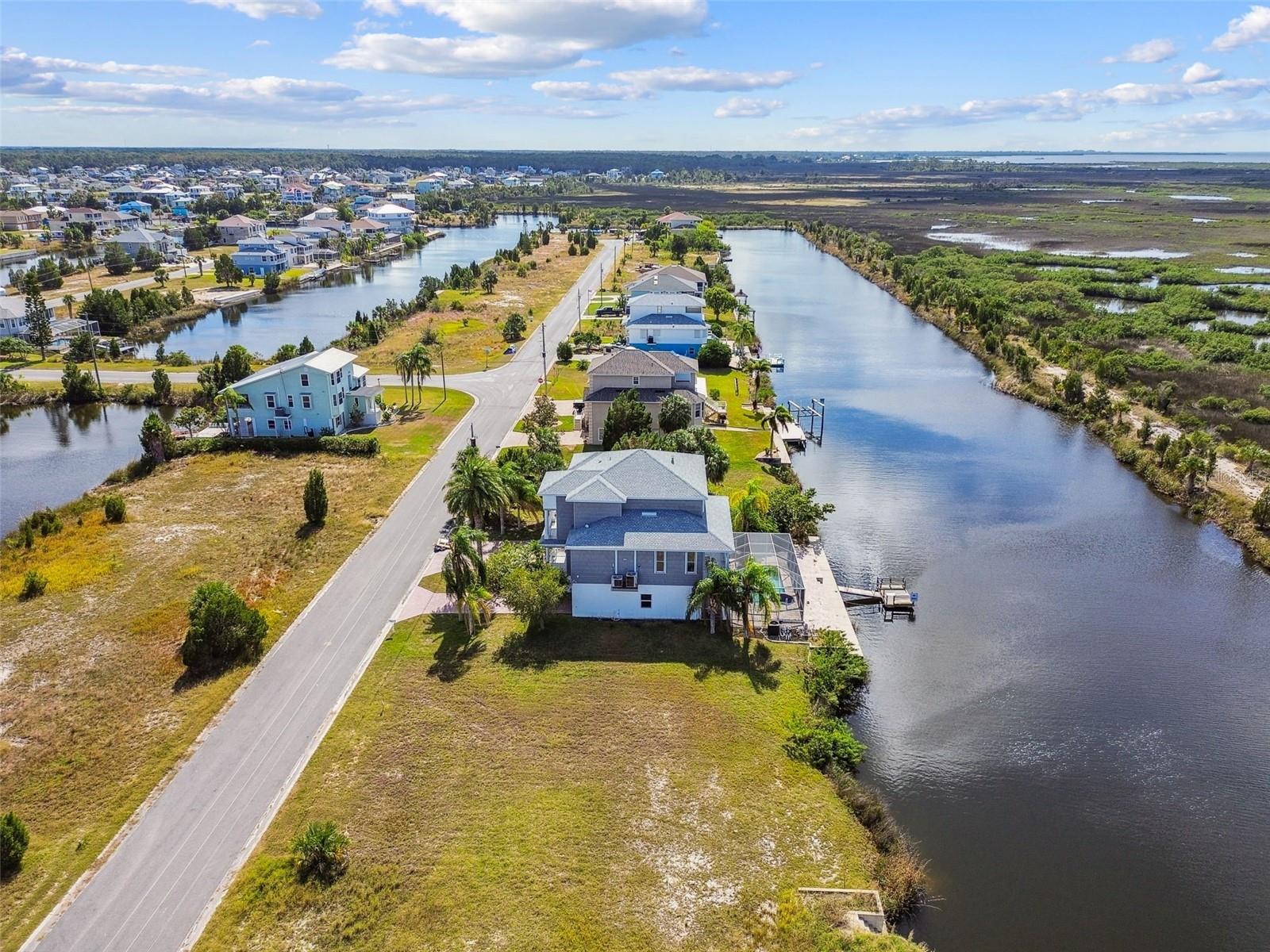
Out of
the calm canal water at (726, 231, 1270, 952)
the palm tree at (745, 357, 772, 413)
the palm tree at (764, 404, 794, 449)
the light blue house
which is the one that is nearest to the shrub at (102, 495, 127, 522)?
the calm canal water at (726, 231, 1270, 952)

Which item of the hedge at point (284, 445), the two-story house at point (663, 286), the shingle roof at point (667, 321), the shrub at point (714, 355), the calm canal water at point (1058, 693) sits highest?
the two-story house at point (663, 286)

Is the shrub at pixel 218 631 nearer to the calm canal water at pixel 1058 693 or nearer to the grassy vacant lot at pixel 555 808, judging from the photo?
the grassy vacant lot at pixel 555 808

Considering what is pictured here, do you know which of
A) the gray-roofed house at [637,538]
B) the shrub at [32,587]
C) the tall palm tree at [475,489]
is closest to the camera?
the gray-roofed house at [637,538]

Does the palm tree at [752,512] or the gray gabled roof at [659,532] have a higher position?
the gray gabled roof at [659,532]

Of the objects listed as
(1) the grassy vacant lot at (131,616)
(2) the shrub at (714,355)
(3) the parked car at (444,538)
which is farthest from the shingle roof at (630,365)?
(3) the parked car at (444,538)

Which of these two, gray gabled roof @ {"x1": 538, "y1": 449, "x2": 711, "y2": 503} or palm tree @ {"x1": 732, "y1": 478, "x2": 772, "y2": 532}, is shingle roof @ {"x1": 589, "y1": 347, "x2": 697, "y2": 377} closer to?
palm tree @ {"x1": 732, "y1": 478, "x2": 772, "y2": 532}

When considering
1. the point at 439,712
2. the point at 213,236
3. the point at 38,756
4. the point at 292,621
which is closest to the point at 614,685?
the point at 439,712

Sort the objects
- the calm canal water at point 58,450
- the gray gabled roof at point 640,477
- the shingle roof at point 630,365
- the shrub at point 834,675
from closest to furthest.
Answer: the shrub at point 834,675
the gray gabled roof at point 640,477
the calm canal water at point 58,450
the shingle roof at point 630,365

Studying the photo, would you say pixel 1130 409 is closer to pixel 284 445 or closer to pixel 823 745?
pixel 823 745
